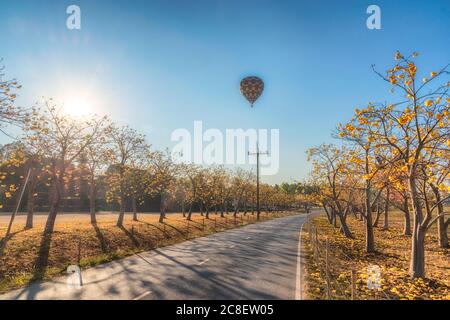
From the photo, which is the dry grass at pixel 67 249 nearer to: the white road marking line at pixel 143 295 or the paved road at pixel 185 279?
the paved road at pixel 185 279

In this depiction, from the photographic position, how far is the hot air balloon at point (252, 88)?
71.9 ft

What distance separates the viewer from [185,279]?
11.8m

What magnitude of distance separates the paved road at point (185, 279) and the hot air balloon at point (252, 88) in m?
10.5

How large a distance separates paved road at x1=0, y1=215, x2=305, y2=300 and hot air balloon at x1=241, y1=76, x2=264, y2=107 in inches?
413

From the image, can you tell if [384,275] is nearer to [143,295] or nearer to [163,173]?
[143,295]

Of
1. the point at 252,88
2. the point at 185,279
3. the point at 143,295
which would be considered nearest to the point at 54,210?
the point at 185,279

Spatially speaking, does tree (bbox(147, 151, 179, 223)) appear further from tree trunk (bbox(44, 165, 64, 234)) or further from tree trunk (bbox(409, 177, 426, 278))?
tree trunk (bbox(409, 177, 426, 278))

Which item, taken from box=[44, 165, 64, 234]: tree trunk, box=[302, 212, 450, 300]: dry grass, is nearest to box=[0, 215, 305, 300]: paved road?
box=[302, 212, 450, 300]: dry grass

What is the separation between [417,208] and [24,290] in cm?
1424

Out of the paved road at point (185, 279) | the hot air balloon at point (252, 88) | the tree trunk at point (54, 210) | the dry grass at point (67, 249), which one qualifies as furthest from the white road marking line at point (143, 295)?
the hot air balloon at point (252, 88)

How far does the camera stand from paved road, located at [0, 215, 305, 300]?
986cm

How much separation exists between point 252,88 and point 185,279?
14.2 metres
